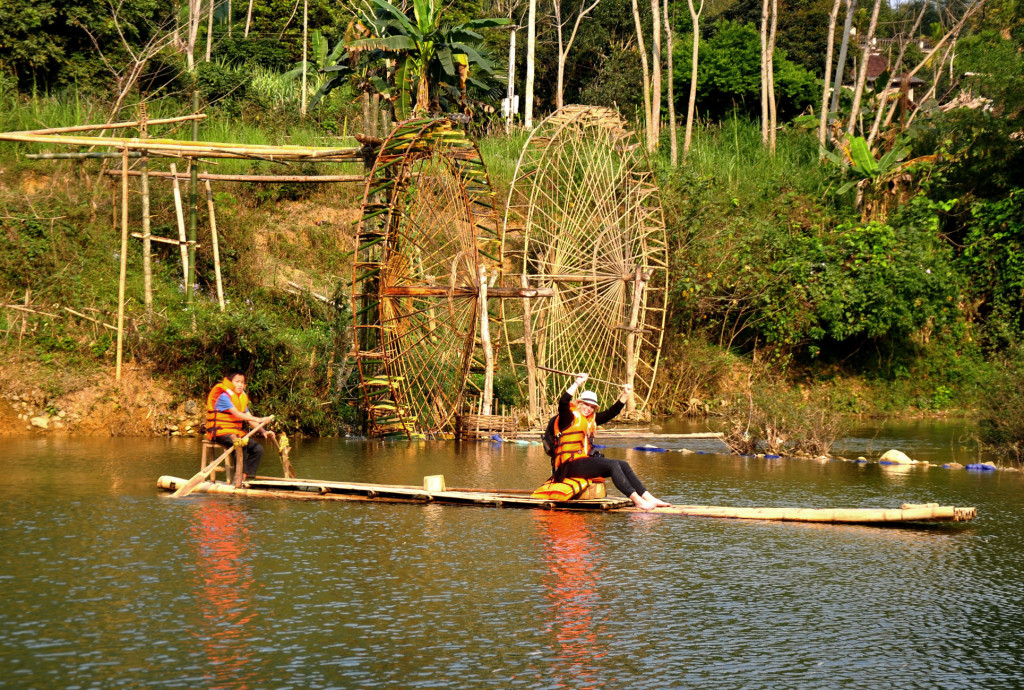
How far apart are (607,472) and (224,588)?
466cm

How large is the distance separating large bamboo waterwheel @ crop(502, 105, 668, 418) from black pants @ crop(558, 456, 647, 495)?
7392mm

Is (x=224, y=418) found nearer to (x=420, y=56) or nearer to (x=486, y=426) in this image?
(x=486, y=426)

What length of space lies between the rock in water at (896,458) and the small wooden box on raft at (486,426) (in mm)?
5850

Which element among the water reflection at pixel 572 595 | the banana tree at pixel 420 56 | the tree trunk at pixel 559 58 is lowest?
the water reflection at pixel 572 595

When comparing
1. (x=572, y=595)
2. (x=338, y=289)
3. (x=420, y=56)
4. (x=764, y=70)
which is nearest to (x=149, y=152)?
(x=338, y=289)

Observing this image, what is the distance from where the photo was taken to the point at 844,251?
25.1 m

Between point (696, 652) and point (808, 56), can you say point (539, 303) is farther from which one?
point (808, 56)

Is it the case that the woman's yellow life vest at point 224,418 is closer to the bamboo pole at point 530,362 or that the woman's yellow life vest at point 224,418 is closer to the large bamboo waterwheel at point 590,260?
the bamboo pole at point 530,362

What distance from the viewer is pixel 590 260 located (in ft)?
70.6

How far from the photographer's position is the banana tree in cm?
2425

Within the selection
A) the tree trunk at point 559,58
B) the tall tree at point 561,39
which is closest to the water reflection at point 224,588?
the tree trunk at point 559,58

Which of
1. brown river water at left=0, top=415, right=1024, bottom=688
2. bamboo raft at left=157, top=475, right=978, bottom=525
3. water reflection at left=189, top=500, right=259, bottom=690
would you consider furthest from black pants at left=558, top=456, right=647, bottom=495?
water reflection at left=189, top=500, right=259, bottom=690

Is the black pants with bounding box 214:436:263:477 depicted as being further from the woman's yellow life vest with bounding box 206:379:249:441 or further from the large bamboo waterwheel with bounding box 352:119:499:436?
the large bamboo waterwheel with bounding box 352:119:499:436

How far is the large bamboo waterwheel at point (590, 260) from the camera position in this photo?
20.6m
